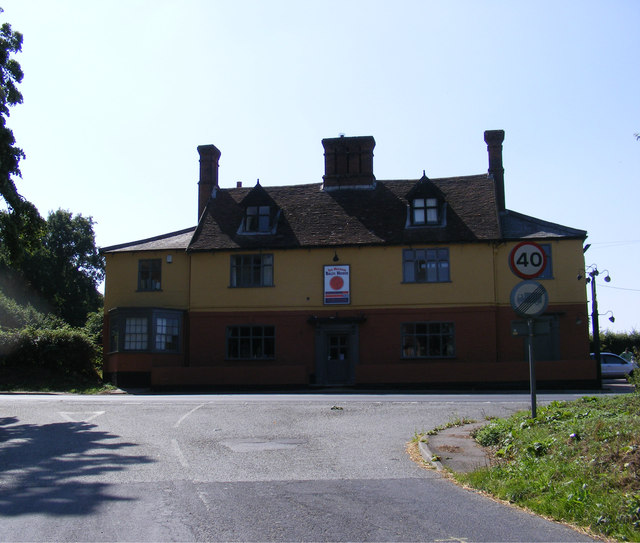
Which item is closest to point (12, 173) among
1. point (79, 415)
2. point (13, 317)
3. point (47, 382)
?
point (79, 415)

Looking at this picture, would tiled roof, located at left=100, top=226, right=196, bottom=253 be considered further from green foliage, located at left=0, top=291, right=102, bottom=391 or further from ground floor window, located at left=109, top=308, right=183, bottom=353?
green foliage, located at left=0, top=291, right=102, bottom=391

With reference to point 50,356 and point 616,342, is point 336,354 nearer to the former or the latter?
point 50,356

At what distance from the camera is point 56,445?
11.0m

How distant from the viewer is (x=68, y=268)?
65.8 meters

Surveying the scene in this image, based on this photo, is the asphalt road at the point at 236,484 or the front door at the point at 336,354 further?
the front door at the point at 336,354

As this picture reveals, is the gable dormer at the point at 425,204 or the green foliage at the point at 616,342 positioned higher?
the gable dormer at the point at 425,204

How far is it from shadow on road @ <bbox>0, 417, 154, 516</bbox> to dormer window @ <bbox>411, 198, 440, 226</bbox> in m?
20.8

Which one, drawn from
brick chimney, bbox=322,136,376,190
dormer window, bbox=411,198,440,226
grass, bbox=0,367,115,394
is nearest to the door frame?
dormer window, bbox=411,198,440,226

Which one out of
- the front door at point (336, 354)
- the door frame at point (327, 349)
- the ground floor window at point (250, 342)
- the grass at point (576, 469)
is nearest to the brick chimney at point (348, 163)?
the door frame at point (327, 349)

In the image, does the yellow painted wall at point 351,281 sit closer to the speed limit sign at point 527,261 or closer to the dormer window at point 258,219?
the dormer window at point 258,219

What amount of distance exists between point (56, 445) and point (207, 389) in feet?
55.6

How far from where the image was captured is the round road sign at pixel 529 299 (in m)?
10.7

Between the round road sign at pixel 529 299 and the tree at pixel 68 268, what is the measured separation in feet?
189

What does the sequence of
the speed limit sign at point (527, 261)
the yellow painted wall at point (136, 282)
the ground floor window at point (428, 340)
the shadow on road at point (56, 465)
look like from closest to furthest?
1. the shadow on road at point (56, 465)
2. the speed limit sign at point (527, 261)
3. the ground floor window at point (428, 340)
4. the yellow painted wall at point (136, 282)
